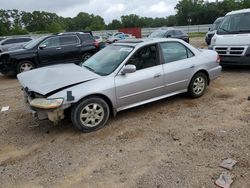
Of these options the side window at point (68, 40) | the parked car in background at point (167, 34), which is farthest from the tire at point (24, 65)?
the parked car in background at point (167, 34)

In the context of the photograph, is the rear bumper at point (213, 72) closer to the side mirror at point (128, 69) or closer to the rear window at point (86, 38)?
the side mirror at point (128, 69)

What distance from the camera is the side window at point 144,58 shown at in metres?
5.81

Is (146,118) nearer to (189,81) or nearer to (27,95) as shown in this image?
(189,81)

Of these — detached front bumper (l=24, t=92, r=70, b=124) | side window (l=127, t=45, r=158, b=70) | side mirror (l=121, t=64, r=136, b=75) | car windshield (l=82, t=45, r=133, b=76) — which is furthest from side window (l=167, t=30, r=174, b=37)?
detached front bumper (l=24, t=92, r=70, b=124)

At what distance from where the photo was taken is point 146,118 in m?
5.85

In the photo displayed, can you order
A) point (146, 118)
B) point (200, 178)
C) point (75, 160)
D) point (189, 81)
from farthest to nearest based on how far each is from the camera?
point (189, 81) < point (146, 118) < point (75, 160) < point (200, 178)

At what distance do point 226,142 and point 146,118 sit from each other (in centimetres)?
168

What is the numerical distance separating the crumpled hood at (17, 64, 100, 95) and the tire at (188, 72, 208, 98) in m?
2.37

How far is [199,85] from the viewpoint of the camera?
689cm

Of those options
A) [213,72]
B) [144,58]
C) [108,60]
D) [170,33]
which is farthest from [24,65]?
[170,33]

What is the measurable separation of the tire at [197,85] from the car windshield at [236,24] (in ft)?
11.2

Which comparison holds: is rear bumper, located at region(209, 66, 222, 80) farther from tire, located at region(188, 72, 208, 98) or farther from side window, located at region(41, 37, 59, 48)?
side window, located at region(41, 37, 59, 48)

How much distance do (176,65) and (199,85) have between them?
0.93 meters

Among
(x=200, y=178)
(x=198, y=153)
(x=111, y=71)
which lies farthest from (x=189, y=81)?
(x=200, y=178)
